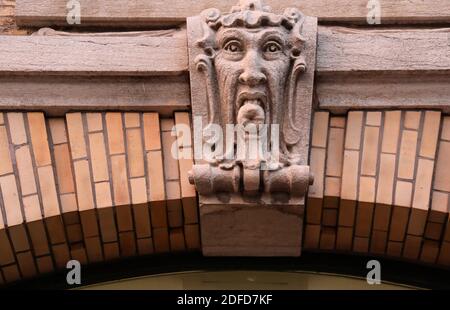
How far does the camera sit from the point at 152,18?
3.88 m

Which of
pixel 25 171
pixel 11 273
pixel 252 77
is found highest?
pixel 252 77

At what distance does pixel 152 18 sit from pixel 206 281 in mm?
A: 1356

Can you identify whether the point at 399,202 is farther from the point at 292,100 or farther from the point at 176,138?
the point at 176,138

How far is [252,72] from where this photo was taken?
3461 millimetres

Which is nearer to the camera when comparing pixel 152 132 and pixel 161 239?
pixel 152 132

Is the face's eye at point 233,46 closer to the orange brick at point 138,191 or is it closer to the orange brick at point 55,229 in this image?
the orange brick at point 138,191

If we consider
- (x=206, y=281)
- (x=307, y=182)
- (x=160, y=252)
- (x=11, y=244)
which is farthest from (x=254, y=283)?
(x=11, y=244)

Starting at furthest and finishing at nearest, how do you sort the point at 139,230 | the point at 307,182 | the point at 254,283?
the point at 254,283
the point at 139,230
the point at 307,182

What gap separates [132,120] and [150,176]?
11.0 inches

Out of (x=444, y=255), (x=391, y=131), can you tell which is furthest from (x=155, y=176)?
(x=444, y=255)

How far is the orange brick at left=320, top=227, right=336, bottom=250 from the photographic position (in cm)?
382

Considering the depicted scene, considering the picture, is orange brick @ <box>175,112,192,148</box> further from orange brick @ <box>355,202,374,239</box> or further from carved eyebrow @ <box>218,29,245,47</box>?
orange brick @ <box>355,202,374,239</box>

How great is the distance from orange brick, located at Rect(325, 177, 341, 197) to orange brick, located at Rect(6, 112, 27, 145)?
4.67 ft

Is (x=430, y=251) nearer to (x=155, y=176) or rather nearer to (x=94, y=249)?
(x=155, y=176)
